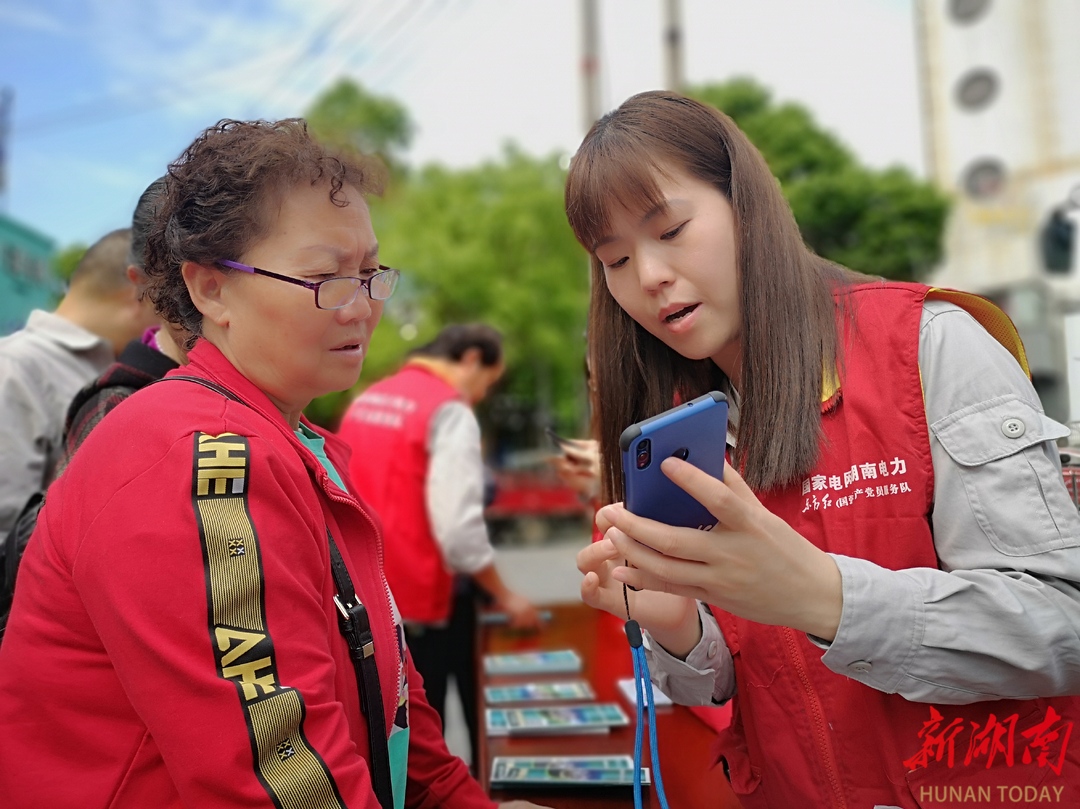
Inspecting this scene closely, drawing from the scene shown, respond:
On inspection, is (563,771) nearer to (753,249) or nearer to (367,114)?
(753,249)

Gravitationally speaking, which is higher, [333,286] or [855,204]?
[855,204]

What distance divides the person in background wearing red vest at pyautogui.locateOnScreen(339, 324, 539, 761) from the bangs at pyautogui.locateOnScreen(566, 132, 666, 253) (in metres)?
2.16

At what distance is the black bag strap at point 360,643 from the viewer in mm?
1134

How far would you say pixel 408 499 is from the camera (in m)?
3.42

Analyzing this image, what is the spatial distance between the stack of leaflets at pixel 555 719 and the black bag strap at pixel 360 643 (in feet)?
2.98

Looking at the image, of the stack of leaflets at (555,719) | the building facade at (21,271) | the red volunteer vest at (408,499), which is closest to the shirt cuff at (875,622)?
the stack of leaflets at (555,719)

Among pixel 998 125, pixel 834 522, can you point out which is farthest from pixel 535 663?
pixel 998 125

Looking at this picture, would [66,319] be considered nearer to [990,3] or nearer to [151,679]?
[151,679]

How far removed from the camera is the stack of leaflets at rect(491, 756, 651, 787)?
1.67 meters

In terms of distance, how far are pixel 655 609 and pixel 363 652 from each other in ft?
1.55

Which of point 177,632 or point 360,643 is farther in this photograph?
point 360,643

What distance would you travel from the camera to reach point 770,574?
2.97 feet

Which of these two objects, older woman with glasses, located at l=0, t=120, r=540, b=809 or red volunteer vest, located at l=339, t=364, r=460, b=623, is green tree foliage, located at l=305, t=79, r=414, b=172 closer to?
red volunteer vest, located at l=339, t=364, r=460, b=623

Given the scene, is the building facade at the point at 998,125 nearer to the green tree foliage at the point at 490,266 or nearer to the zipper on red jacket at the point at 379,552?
the green tree foliage at the point at 490,266
